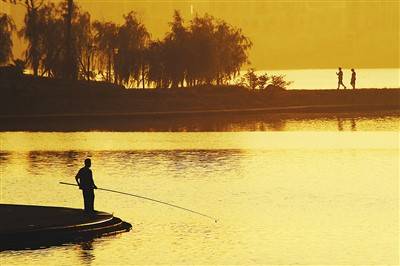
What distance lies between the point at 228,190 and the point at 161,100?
155 ft

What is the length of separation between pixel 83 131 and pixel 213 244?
37825mm

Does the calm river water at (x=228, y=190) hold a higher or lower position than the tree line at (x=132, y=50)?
lower

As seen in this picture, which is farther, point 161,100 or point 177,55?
point 177,55

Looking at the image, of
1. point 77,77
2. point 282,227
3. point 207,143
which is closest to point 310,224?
point 282,227

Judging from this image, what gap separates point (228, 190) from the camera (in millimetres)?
35312

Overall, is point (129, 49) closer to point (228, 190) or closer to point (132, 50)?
point (132, 50)

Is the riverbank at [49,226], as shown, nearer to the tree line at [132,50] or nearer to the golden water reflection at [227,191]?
the golden water reflection at [227,191]

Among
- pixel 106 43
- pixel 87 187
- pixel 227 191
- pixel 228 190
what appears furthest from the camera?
pixel 106 43

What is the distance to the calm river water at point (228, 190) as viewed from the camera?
23.5 meters

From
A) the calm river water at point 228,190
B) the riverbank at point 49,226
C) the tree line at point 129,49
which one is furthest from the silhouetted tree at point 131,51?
the riverbank at point 49,226

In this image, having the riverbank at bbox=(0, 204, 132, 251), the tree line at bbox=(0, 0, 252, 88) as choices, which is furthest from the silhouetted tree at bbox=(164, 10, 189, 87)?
the riverbank at bbox=(0, 204, 132, 251)

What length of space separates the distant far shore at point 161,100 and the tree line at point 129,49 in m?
6.49

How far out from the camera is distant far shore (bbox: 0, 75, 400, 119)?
78.3 meters

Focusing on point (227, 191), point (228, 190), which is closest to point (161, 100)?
point (228, 190)
